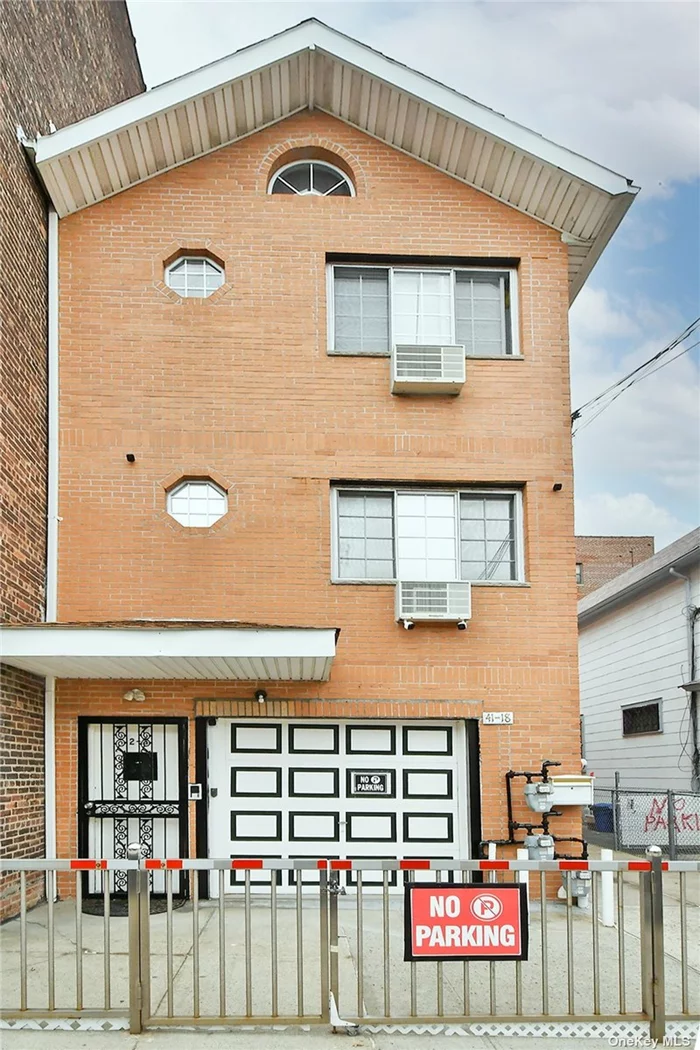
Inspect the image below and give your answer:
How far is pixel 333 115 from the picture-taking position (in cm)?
1388

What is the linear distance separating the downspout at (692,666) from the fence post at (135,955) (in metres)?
12.7

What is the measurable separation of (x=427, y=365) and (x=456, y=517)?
1924mm

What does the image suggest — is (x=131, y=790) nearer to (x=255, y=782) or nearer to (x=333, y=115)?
(x=255, y=782)

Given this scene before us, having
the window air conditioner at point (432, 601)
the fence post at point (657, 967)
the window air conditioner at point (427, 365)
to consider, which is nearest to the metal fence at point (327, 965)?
the fence post at point (657, 967)

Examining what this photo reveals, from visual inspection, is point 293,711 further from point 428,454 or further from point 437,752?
point 428,454

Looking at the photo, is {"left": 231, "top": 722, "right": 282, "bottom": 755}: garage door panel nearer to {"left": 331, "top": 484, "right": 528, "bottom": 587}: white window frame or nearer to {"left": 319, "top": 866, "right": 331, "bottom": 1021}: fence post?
{"left": 331, "top": 484, "right": 528, "bottom": 587}: white window frame

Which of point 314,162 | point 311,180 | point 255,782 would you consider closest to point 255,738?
point 255,782

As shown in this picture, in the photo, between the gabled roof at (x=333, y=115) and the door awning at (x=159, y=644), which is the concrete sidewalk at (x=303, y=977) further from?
the gabled roof at (x=333, y=115)

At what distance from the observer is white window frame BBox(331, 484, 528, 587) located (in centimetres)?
1300

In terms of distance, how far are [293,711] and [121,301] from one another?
5.49 m

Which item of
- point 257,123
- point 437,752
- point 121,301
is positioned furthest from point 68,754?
point 257,123

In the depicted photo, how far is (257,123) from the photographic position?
13703 millimetres

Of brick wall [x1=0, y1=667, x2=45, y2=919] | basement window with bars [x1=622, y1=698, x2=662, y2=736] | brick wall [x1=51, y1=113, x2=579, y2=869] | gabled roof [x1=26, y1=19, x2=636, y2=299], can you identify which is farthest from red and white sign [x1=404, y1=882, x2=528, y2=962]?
basement window with bars [x1=622, y1=698, x2=662, y2=736]

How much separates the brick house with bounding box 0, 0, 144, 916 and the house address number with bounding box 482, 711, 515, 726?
522cm
